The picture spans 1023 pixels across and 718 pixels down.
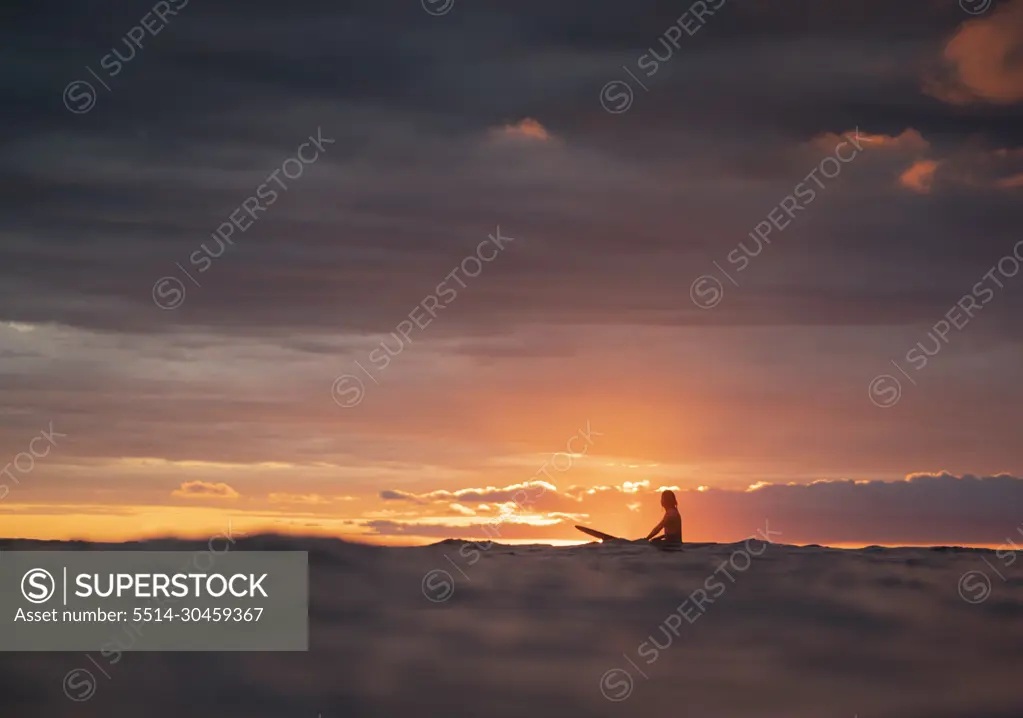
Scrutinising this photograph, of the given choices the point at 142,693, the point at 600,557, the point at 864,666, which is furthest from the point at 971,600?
the point at 142,693

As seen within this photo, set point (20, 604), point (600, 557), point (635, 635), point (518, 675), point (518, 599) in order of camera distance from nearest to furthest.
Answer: point (518, 675), point (635, 635), point (20, 604), point (518, 599), point (600, 557)

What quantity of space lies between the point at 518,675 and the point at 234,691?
3.87 m

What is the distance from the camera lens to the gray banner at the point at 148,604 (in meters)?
16.8

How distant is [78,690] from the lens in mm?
13383

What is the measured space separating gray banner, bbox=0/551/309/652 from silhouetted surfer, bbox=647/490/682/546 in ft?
41.6

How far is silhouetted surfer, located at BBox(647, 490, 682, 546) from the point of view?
32156mm

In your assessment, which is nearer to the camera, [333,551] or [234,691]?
[234,691]

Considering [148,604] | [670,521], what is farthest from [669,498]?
[148,604]

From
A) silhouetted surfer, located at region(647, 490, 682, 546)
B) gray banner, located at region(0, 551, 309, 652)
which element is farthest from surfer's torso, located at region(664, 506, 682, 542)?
gray banner, located at region(0, 551, 309, 652)

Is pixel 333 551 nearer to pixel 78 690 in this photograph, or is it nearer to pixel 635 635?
pixel 635 635

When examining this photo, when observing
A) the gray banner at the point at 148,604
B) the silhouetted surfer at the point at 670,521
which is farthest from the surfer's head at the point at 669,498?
the gray banner at the point at 148,604

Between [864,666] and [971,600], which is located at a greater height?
[971,600]

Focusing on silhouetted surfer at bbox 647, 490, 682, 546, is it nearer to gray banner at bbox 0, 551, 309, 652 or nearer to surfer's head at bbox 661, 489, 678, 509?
surfer's head at bbox 661, 489, 678, 509

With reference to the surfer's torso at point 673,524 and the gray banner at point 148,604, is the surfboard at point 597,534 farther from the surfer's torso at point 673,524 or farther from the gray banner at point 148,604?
the gray banner at point 148,604
